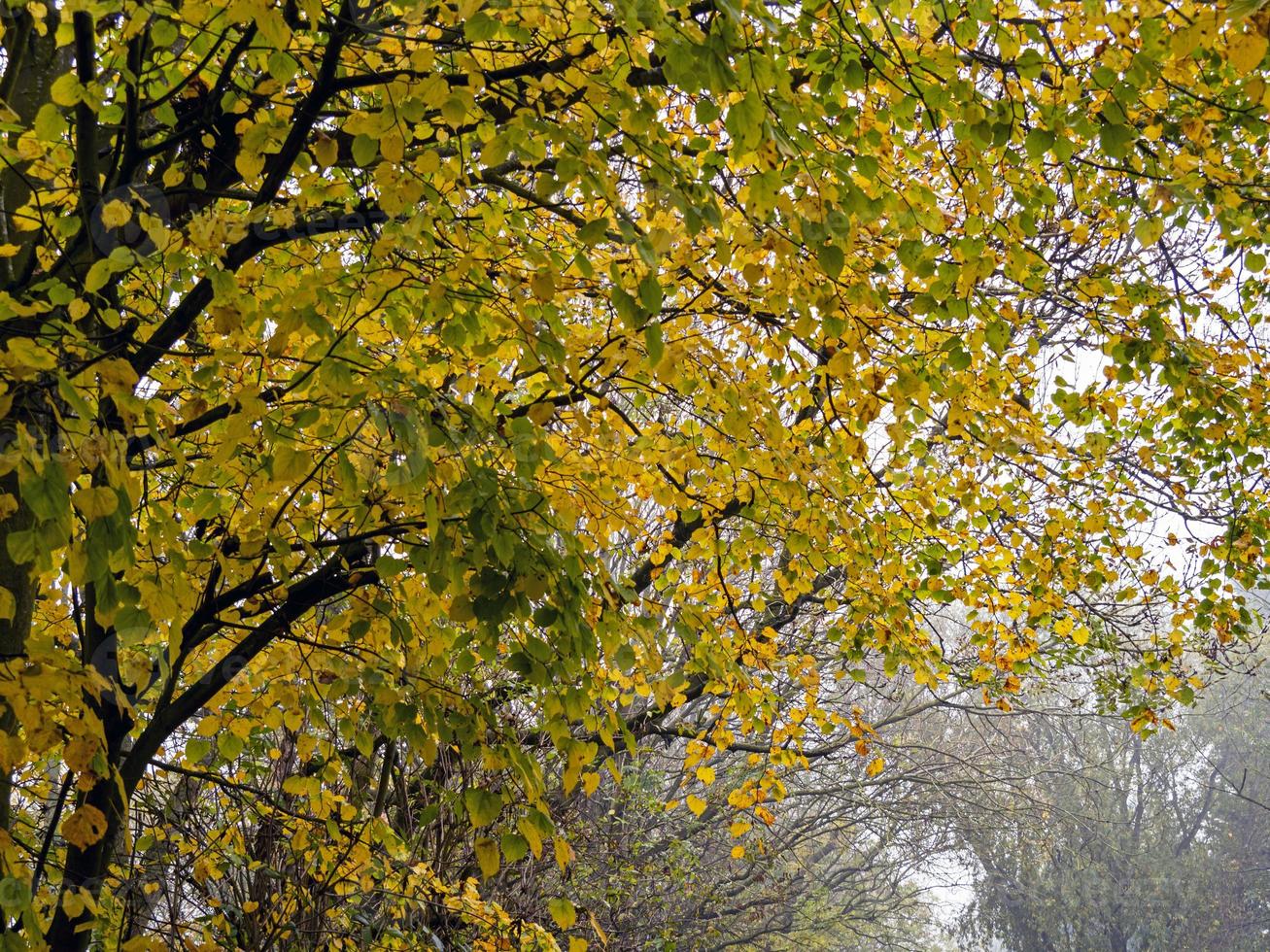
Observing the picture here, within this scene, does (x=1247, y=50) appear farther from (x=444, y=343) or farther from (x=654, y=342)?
(x=444, y=343)

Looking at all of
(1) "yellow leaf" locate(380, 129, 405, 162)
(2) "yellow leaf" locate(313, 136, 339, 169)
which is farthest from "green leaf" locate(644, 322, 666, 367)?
(2) "yellow leaf" locate(313, 136, 339, 169)

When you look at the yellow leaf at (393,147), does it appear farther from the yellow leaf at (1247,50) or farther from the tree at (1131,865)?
the tree at (1131,865)

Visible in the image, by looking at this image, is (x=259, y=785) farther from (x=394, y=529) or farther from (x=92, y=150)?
(x=92, y=150)

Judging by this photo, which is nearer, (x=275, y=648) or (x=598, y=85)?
(x=598, y=85)

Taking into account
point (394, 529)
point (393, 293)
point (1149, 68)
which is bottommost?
point (394, 529)

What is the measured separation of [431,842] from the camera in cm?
591

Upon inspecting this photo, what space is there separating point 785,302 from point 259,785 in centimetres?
383

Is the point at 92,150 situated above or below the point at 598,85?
above

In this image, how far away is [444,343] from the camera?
2.72 m

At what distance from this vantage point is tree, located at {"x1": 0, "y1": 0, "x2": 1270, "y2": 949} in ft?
6.93

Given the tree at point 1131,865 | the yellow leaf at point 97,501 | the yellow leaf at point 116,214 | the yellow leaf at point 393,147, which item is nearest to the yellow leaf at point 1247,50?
the yellow leaf at point 393,147

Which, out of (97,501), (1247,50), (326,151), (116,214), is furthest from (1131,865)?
(97,501)

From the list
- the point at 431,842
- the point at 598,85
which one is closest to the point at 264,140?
A: the point at 598,85

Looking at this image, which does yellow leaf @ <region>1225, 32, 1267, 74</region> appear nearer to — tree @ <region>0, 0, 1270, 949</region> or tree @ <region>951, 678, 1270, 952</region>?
tree @ <region>0, 0, 1270, 949</region>
